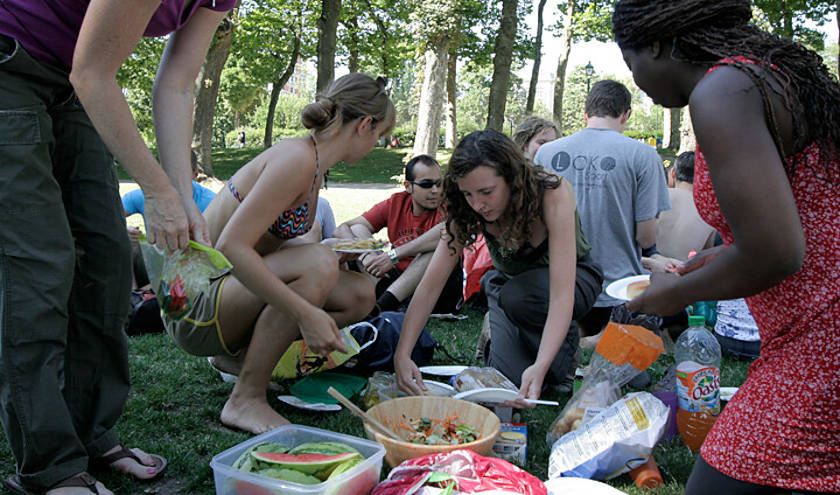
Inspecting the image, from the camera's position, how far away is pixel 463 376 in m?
2.93

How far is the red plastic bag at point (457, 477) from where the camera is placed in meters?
1.88

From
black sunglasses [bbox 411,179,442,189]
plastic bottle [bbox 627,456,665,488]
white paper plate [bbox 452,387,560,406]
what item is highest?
black sunglasses [bbox 411,179,442,189]

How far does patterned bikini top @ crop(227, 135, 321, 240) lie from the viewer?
2.77 metres

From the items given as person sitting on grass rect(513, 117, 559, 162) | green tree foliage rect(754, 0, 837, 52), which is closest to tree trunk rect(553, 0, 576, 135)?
green tree foliage rect(754, 0, 837, 52)

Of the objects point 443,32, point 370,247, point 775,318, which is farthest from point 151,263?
point 443,32

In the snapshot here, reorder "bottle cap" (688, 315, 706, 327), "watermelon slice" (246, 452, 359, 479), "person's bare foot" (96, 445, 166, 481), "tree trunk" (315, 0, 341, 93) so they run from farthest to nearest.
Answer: "tree trunk" (315, 0, 341, 93)
"bottle cap" (688, 315, 706, 327)
"person's bare foot" (96, 445, 166, 481)
"watermelon slice" (246, 452, 359, 479)

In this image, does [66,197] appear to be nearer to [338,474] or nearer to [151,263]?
[151,263]

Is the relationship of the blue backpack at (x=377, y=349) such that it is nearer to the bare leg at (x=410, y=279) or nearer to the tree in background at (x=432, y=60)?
the bare leg at (x=410, y=279)

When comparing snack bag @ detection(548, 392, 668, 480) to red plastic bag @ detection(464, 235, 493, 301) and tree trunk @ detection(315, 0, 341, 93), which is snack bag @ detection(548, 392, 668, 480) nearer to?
red plastic bag @ detection(464, 235, 493, 301)

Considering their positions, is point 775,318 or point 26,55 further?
point 26,55

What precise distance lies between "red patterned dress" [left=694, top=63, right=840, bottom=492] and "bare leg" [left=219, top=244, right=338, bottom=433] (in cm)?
165

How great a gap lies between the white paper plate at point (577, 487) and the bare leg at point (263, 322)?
1.12 m

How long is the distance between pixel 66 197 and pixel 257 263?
661 millimetres

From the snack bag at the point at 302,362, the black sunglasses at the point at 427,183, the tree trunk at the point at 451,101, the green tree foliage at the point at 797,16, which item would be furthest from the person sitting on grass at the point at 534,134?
the tree trunk at the point at 451,101
